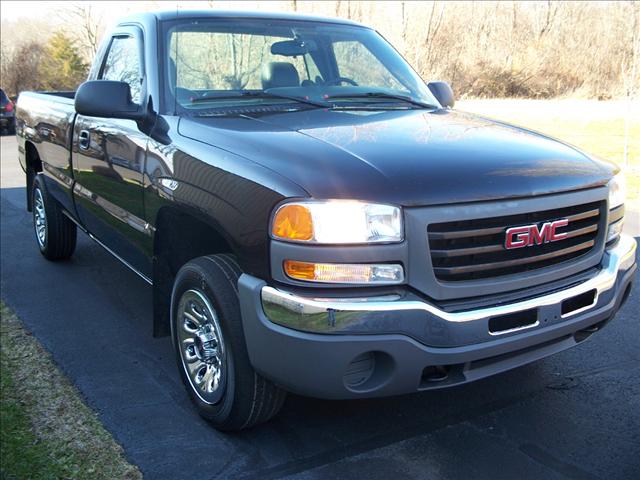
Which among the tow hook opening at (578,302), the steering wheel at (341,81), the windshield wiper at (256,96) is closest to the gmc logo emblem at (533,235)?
the tow hook opening at (578,302)

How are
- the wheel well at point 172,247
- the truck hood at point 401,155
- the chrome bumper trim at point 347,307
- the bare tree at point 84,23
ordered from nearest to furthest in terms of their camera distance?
the chrome bumper trim at point 347,307 → the truck hood at point 401,155 → the wheel well at point 172,247 → the bare tree at point 84,23

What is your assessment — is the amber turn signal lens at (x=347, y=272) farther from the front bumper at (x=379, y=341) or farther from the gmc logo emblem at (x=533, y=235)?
the gmc logo emblem at (x=533, y=235)

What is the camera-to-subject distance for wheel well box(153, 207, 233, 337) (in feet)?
11.1

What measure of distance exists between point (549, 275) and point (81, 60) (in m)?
34.6

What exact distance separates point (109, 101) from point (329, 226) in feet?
5.89

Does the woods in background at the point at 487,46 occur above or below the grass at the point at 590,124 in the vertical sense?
above

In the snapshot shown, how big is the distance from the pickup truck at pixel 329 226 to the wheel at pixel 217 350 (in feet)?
0.04

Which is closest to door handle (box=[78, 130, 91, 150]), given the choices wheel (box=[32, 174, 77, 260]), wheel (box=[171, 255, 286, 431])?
wheel (box=[32, 174, 77, 260])

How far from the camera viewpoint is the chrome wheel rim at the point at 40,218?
20.3ft

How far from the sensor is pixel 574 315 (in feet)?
9.73

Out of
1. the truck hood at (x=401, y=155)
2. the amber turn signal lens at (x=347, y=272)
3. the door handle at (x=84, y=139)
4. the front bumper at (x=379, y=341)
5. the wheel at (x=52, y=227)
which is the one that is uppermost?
the truck hood at (x=401, y=155)

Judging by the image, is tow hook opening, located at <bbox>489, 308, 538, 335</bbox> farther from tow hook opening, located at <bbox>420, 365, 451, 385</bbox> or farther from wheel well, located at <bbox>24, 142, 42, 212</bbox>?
wheel well, located at <bbox>24, 142, 42, 212</bbox>

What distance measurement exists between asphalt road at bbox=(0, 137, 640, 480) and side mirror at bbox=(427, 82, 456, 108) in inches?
72.7

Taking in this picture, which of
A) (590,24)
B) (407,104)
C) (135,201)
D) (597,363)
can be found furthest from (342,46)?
(590,24)
